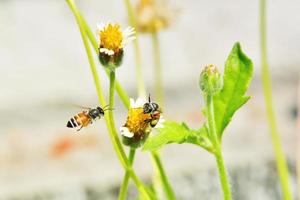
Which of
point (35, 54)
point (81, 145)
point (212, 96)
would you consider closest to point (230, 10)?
point (35, 54)

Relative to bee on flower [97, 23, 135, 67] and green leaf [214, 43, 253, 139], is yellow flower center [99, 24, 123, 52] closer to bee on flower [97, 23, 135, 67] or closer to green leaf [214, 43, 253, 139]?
bee on flower [97, 23, 135, 67]

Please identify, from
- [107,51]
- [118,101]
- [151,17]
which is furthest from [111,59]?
[118,101]

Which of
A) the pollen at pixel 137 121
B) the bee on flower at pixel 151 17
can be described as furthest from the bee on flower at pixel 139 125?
the bee on flower at pixel 151 17

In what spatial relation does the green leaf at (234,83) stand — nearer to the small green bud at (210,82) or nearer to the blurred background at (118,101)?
the small green bud at (210,82)

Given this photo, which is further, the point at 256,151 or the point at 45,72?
the point at 45,72

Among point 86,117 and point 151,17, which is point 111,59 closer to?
point 86,117

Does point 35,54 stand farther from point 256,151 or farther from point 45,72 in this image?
point 256,151
